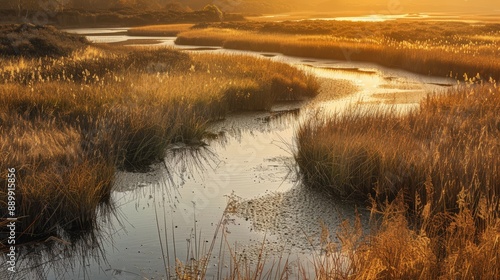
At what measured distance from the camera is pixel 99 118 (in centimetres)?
909

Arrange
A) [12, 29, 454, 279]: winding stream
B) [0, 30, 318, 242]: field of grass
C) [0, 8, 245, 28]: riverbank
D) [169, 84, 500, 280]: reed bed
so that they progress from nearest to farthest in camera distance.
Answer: [169, 84, 500, 280]: reed bed → [12, 29, 454, 279]: winding stream → [0, 30, 318, 242]: field of grass → [0, 8, 245, 28]: riverbank

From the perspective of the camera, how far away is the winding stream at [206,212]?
4.98 metres

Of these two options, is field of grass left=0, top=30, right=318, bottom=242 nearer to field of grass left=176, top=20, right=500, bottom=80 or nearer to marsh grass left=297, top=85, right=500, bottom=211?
marsh grass left=297, top=85, right=500, bottom=211

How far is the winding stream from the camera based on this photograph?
16.3 ft

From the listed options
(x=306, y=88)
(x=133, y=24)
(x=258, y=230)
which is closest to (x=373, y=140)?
(x=258, y=230)

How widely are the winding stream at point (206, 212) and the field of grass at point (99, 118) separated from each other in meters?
0.38

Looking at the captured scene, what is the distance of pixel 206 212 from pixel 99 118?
12.1 ft

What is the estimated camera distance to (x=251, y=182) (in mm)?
7535

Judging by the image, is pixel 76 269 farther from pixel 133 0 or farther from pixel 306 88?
pixel 133 0

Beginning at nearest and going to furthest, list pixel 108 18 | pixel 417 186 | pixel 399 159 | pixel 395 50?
1. pixel 417 186
2. pixel 399 159
3. pixel 395 50
4. pixel 108 18

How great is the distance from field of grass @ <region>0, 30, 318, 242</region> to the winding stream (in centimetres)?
38

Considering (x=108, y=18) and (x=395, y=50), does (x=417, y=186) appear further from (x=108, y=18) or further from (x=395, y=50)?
(x=108, y=18)

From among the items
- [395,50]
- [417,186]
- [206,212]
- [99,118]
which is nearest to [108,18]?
[395,50]

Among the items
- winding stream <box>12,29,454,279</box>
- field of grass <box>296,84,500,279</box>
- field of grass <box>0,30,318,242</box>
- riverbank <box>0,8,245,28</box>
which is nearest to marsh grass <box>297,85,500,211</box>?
field of grass <box>296,84,500,279</box>
